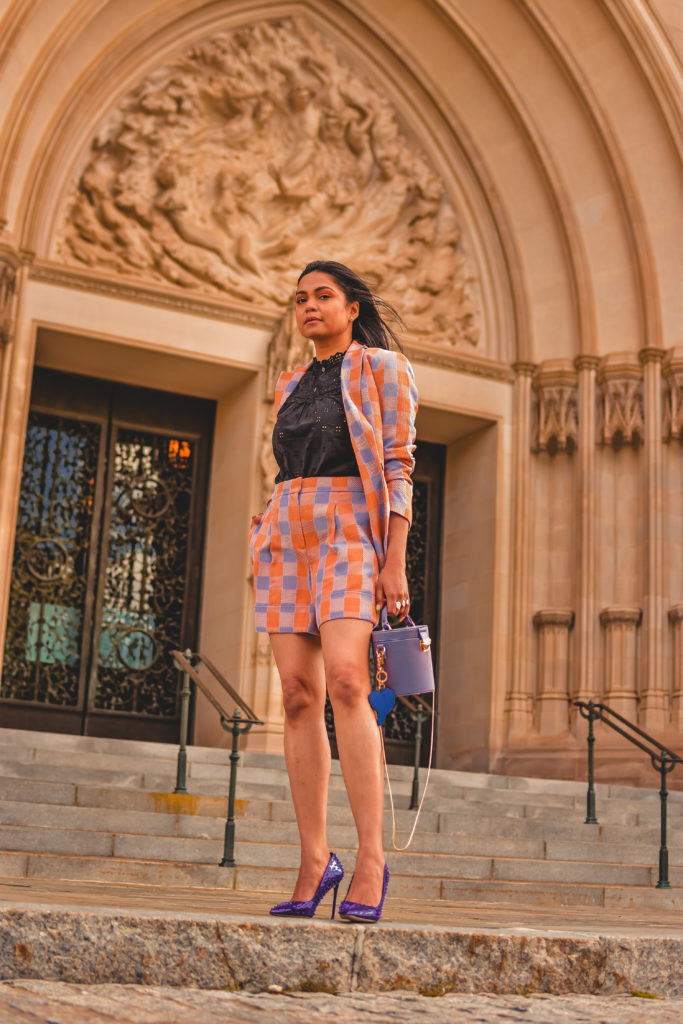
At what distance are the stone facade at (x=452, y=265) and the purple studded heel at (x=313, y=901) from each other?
7585mm

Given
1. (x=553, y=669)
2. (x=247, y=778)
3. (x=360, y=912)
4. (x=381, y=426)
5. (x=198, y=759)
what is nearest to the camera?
(x=360, y=912)

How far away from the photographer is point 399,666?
2979 millimetres

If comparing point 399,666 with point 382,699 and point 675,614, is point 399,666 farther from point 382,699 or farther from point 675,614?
point 675,614

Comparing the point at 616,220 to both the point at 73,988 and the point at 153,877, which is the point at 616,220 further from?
the point at 73,988

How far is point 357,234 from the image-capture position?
12.3m

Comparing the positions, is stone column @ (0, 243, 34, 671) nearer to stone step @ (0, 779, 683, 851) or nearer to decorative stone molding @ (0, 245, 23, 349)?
decorative stone molding @ (0, 245, 23, 349)

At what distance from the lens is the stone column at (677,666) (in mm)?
11281

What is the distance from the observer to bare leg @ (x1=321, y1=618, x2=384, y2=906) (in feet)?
9.61

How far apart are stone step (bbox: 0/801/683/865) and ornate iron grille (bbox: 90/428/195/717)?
14.4 ft

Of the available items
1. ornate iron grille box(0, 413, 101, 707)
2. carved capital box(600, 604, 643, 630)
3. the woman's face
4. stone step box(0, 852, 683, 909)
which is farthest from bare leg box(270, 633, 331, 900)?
carved capital box(600, 604, 643, 630)

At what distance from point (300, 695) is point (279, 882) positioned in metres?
2.70

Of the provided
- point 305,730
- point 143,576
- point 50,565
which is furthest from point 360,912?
point 143,576

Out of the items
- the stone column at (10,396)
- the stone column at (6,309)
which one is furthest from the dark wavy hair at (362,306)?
the stone column at (6,309)

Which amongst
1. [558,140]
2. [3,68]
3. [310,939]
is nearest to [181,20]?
[3,68]
